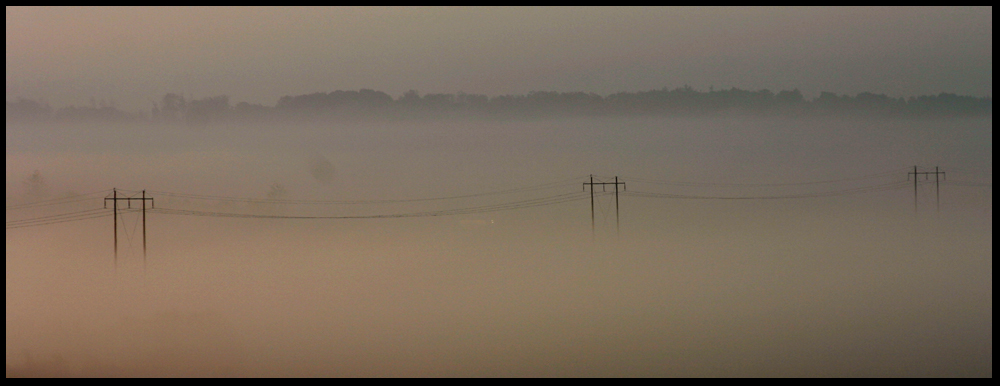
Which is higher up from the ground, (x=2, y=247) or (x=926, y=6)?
(x=926, y=6)

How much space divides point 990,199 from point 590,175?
2.39 metres

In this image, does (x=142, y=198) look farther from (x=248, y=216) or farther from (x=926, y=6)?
(x=926, y=6)

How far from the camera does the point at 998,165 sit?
5.34 meters

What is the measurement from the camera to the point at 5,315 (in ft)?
17.3

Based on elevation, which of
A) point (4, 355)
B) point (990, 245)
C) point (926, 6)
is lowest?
point (4, 355)
